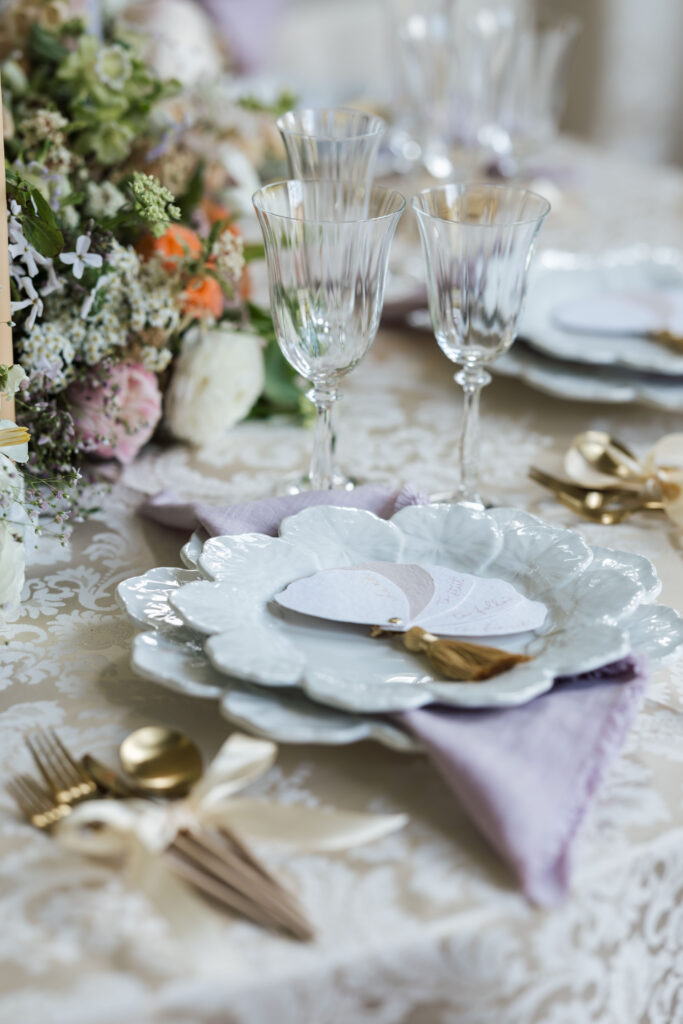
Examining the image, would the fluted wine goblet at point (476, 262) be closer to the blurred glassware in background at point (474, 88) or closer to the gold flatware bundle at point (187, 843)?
the gold flatware bundle at point (187, 843)

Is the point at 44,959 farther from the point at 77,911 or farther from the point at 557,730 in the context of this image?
the point at 557,730

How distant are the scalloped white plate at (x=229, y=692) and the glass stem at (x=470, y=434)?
331 mm

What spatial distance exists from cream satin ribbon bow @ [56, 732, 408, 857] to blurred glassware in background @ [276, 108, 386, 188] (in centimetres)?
60

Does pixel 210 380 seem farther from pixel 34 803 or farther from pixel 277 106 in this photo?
pixel 277 106

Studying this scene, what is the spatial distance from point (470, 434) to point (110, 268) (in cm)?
35

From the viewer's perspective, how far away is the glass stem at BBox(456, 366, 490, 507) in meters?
0.89

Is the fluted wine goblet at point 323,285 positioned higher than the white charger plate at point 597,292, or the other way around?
the fluted wine goblet at point 323,285

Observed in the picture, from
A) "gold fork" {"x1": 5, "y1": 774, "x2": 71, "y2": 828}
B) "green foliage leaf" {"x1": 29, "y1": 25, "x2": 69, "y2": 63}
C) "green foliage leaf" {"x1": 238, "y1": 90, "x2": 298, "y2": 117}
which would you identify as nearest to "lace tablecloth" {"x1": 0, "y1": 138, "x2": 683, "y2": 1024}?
"gold fork" {"x1": 5, "y1": 774, "x2": 71, "y2": 828}

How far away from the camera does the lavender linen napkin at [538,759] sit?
521 millimetres

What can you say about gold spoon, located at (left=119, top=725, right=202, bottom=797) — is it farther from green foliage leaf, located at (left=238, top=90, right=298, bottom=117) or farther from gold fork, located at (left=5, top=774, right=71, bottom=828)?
green foliage leaf, located at (left=238, top=90, right=298, bottom=117)

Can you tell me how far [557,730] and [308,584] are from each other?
0.19 meters

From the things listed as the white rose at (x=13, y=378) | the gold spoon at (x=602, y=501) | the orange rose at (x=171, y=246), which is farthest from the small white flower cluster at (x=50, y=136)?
the gold spoon at (x=602, y=501)

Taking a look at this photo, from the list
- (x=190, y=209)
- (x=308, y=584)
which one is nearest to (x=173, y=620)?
(x=308, y=584)

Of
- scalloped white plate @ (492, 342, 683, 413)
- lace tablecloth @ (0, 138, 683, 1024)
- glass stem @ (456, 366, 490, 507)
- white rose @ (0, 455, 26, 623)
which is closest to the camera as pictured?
lace tablecloth @ (0, 138, 683, 1024)
